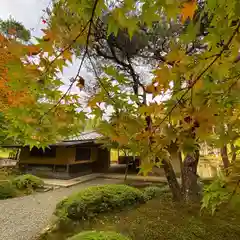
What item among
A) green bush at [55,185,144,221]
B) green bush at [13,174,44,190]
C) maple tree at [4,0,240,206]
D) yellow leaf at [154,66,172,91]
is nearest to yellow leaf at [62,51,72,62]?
maple tree at [4,0,240,206]

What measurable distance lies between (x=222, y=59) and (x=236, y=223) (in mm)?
4424

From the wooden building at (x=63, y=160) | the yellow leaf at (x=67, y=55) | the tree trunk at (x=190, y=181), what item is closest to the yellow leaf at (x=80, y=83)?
the yellow leaf at (x=67, y=55)

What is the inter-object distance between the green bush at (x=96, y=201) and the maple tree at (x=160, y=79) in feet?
13.6

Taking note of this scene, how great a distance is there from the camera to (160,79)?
899 millimetres

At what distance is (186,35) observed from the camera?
0.75 m

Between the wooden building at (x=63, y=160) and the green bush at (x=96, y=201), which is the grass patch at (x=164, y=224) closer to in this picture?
the green bush at (x=96, y=201)

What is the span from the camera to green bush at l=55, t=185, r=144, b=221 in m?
4.73

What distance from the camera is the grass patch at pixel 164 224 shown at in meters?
3.68

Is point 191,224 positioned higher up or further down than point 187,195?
further down

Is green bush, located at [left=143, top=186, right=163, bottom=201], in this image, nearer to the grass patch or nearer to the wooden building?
the grass patch

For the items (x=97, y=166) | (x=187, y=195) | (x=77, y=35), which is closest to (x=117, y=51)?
(x=187, y=195)

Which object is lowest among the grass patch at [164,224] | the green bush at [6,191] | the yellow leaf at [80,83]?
the grass patch at [164,224]

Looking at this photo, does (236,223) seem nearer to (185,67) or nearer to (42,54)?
(185,67)

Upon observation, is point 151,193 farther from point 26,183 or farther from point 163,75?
point 163,75
